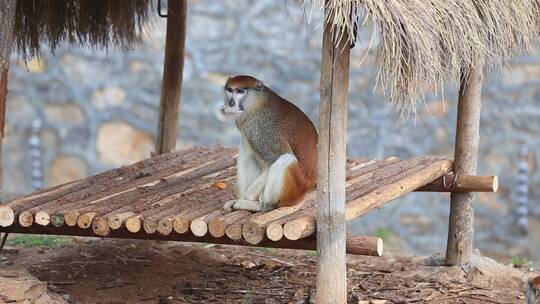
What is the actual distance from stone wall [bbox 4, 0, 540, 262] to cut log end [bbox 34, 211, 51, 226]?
12.8ft

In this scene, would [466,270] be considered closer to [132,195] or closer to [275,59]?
[132,195]

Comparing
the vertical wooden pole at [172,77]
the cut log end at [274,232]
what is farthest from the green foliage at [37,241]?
the cut log end at [274,232]

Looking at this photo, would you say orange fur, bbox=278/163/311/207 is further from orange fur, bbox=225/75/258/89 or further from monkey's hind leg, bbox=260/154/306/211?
orange fur, bbox=225/75/258/89

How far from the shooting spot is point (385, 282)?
667 cm

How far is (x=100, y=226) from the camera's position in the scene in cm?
532

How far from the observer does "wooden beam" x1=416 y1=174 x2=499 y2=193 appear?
6.88 m

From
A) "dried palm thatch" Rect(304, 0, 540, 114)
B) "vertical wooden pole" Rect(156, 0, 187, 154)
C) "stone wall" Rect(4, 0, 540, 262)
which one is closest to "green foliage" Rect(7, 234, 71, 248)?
"vertical wooden pole" Rect(156, 0, 187, 154)

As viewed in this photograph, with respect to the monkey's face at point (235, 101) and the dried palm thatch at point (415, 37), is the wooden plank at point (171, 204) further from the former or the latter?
the dried palm thatch at point (415, 37)

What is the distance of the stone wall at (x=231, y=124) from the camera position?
29.5 ft

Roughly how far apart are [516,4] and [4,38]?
307cm

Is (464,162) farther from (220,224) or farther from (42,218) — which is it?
(42,218)

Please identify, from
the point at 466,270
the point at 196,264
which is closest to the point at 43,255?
the point at 196,264

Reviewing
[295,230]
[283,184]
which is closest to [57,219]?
[283,184]

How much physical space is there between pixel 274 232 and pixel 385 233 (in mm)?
4267
